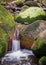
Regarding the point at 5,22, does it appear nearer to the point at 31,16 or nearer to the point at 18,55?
the point at 18,55

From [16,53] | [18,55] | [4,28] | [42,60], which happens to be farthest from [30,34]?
[42,60]

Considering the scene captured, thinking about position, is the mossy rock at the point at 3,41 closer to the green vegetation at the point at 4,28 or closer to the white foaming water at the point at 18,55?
the green vegetation at the point at 4,28

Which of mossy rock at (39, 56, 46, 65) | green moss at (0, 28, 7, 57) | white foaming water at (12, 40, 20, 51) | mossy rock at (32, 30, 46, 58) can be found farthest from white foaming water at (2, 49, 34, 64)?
mossy rock at (39, 56, 46, 65)

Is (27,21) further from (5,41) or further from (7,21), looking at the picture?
Answer: (5,41)

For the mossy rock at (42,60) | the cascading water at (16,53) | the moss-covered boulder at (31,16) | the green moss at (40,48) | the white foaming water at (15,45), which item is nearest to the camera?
the mossy rock at (42,60)

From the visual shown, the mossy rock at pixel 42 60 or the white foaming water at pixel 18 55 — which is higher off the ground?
the mossy rock at pixel 42 60

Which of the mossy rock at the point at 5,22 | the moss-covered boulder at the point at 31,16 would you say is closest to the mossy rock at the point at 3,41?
the mossy rock at the point at 5,22

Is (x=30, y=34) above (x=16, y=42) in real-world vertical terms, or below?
above

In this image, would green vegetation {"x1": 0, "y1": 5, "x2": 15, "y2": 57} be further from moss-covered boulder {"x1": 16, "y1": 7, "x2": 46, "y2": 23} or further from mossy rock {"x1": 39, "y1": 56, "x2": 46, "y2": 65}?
moss-covered boulder {"x1": 16, "y1": 7, "x2": 46, "y2": 23}

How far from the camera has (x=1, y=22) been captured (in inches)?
405

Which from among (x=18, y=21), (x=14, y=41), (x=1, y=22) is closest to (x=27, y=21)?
(x=18, y=21)

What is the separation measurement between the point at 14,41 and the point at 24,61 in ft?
6.06

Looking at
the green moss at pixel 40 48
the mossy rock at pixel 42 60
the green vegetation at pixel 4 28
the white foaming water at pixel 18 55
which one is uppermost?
the green vegetation at pixel 4 28

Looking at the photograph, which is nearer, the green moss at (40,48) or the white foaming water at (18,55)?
the green moss at (40,48)
